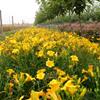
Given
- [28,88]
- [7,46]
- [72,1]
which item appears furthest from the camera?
[72,1]

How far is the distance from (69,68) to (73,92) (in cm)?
189

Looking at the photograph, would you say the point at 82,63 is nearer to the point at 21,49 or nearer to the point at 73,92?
the point at 21,49

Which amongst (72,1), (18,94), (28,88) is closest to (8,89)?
(18,94)

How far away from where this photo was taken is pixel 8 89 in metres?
3.83

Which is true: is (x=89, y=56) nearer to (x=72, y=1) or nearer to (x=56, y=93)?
(x=56, y=93)

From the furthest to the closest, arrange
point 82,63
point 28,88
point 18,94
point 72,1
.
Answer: point 72,1 < point 82,63 < point 28,88 < point 18,94

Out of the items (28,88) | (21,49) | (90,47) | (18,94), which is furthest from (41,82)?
(90,47)

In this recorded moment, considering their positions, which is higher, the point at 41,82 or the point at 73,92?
the point at 73,92

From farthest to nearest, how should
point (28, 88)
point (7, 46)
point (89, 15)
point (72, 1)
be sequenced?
point (89, 15) < point (72, 1) < point (7, 46) < point (28, 88)

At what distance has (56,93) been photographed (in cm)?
258

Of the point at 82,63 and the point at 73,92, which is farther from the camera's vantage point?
the point at 82,63

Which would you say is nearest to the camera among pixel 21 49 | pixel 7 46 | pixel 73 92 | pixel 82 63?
pixel 73 92

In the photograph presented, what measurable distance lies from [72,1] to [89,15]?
2156 centimetres

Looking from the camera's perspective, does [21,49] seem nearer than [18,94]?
No
